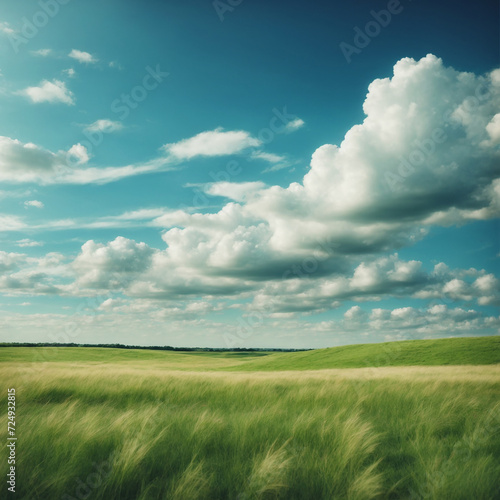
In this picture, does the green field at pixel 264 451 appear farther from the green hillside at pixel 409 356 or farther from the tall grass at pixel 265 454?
the green hillside at pixel 409 356

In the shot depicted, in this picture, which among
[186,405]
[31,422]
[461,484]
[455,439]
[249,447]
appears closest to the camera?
[461,484]

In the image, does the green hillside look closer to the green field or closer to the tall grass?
the green field

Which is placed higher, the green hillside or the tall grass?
the tall grass

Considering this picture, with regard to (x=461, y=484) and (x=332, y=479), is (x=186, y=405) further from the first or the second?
(x=461, y=484)

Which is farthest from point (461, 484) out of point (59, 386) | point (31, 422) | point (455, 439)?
point (59, 386)

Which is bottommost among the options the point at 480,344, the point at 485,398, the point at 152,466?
the point at 480,344

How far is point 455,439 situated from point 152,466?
4.10 metres

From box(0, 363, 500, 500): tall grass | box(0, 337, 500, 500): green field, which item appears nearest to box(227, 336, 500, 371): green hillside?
box(0, 337, 500, 500): green field

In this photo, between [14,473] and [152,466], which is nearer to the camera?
[14,473]

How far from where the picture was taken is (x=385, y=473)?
139 inches

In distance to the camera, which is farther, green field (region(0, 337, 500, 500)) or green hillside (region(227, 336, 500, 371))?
green hillside (region(227, 336, 500, 371))

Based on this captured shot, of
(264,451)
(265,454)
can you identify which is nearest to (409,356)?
(264,451)

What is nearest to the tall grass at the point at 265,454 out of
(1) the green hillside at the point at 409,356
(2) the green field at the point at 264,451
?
(2) the green field at the point at 264,451

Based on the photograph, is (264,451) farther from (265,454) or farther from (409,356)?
(409,356)
